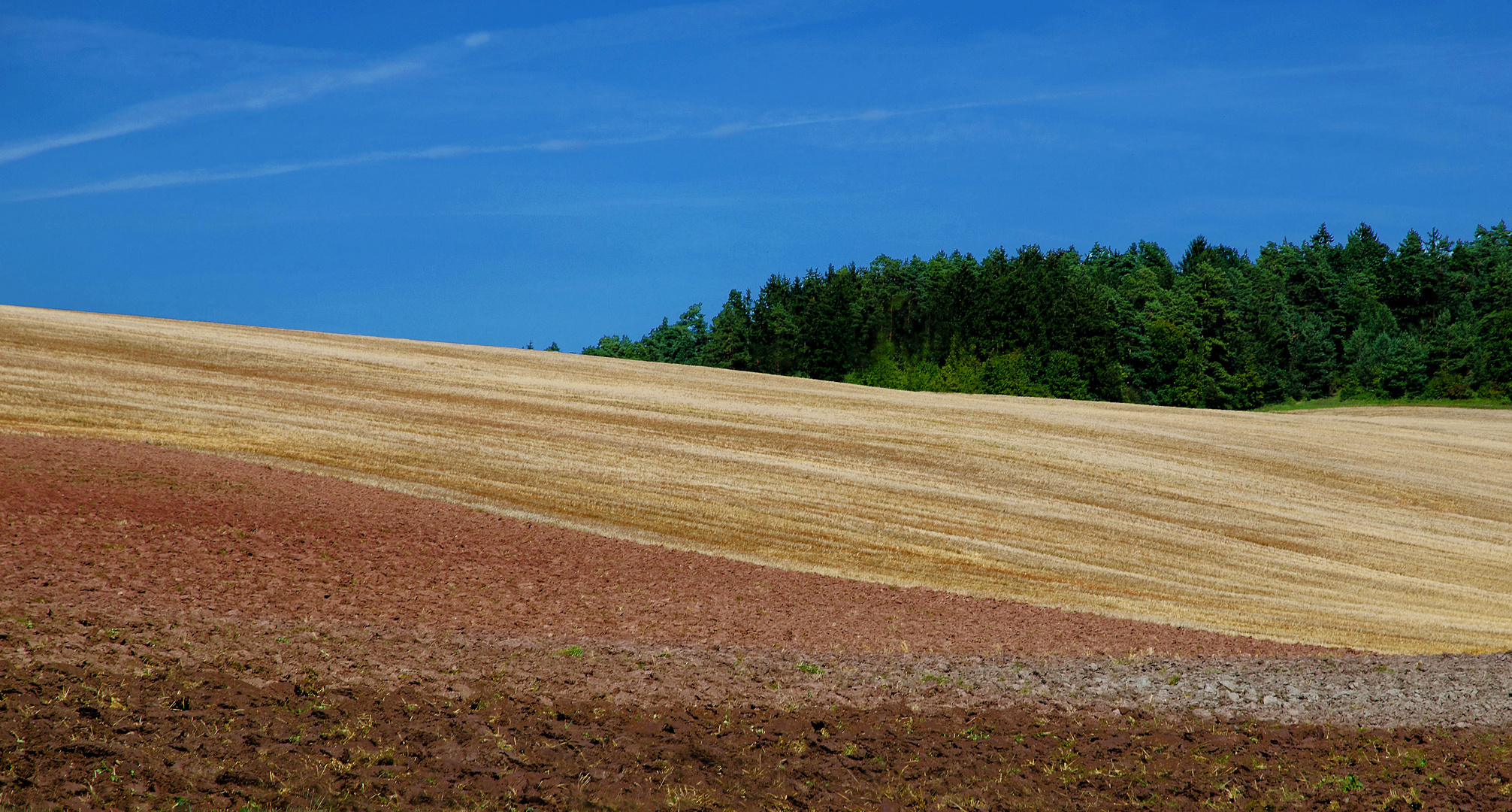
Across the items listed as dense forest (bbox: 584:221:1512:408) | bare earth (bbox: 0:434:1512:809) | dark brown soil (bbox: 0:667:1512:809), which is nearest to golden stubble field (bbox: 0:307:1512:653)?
bare earth (bbox: 0:434:1512:809)

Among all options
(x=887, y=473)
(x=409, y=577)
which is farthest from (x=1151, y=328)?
(x=409, y=577)

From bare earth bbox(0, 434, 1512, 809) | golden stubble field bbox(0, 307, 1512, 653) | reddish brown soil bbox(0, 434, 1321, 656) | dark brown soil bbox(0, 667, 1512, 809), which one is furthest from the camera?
golden stubble field bbox(0, 307, 1512, 653)

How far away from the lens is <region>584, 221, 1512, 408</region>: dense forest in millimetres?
89500

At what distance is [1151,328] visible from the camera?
95.4m

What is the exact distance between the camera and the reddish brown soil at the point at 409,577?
12.8 metres

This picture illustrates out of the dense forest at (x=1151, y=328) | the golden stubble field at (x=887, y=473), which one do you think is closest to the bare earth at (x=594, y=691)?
the golden stubble field at (x=887, y=473)

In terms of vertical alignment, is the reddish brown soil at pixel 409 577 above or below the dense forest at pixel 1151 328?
below

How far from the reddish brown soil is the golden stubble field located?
7.20ft

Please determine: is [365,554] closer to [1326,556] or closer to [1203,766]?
[1203,766]

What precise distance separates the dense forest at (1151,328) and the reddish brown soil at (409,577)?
71383 millimetres

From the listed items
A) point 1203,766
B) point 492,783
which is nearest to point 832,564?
point 1203,766

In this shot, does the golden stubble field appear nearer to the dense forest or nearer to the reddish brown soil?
the reddish brown soil

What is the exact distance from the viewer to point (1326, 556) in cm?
2484

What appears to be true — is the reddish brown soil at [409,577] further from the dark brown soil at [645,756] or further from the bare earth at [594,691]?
the dark brown soil at [645,756]
